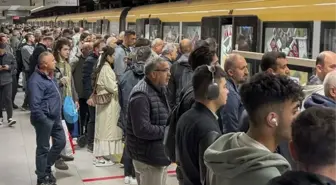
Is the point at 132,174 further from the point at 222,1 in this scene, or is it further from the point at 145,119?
the point at 222,1

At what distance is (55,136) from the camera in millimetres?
5164

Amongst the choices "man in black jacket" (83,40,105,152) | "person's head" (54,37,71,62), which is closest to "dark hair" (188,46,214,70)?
"person's head" (54,37,71,62)

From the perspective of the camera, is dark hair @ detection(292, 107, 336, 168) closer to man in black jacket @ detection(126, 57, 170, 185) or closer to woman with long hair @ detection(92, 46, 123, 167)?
man in black jacket @ detection(126, 57, 170, 185)

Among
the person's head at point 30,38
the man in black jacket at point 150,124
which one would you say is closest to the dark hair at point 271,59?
the man in black jacket at point 150,124

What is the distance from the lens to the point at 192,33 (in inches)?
270

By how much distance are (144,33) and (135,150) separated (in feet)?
19.3

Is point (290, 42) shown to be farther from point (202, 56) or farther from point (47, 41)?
point (47, 41)

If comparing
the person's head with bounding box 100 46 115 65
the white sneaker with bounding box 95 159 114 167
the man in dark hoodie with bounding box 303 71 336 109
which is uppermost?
the person's head with bounding box 100 46 115 65

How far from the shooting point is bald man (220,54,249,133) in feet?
11.6


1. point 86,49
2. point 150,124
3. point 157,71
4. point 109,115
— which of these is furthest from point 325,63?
Result: point 86,49

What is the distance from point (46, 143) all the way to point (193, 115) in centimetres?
280

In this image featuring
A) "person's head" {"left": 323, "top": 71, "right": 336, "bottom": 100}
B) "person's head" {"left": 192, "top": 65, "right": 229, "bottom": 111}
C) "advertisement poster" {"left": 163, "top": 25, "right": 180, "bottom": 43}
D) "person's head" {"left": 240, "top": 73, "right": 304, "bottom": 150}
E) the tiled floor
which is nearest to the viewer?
"person's head" {"left": 240, "top": 73, "right": 304, "bottom": 150}

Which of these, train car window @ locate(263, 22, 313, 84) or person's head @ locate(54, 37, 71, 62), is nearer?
train car window @ locate(263, 22, 313, 84)

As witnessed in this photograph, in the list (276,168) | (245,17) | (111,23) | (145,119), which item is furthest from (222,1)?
(111,23)
